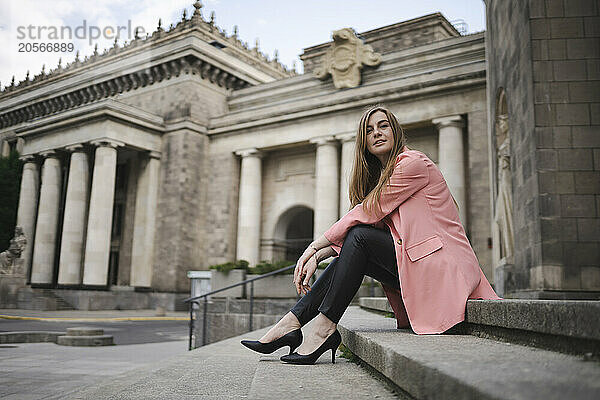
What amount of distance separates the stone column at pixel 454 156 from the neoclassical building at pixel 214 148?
0.16ft

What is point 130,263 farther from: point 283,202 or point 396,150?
point 396,150

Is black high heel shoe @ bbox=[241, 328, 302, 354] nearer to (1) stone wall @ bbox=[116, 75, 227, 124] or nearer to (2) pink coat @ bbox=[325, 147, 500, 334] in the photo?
(2) pink coat @ bbox=[325, 147, 500, 334]

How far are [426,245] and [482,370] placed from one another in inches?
62.2

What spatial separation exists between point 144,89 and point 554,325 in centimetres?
3148

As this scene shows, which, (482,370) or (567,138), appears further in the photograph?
(567,138)

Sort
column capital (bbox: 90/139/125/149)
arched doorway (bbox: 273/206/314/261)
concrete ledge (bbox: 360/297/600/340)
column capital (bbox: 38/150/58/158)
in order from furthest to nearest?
column capital (bbox: 38/150/58/158)
arched doorway (bbox: 273/206/314/261)
column capital (bbox: 90/139/125/149)
concrete ledge (bbox: 360/297/600/340)

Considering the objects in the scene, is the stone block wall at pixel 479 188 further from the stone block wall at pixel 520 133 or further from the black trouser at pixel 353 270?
the black trouser at pixel 353 270

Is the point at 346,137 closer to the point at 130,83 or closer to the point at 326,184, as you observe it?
the point at 326,184

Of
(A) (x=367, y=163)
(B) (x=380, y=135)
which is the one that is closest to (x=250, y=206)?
(A) (x=367, y=163)

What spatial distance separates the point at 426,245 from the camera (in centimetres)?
325

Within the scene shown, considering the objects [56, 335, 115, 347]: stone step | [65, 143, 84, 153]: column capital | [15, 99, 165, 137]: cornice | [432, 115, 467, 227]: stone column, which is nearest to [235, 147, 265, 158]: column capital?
[15, 99, 165, 137]: cornice

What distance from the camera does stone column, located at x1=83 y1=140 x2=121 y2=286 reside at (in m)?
26.2

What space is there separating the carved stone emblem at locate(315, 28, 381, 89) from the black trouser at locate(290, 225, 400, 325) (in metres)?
22.3

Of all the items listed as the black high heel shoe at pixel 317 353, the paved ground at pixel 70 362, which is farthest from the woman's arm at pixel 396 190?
the paved ground at pixel 70 362
